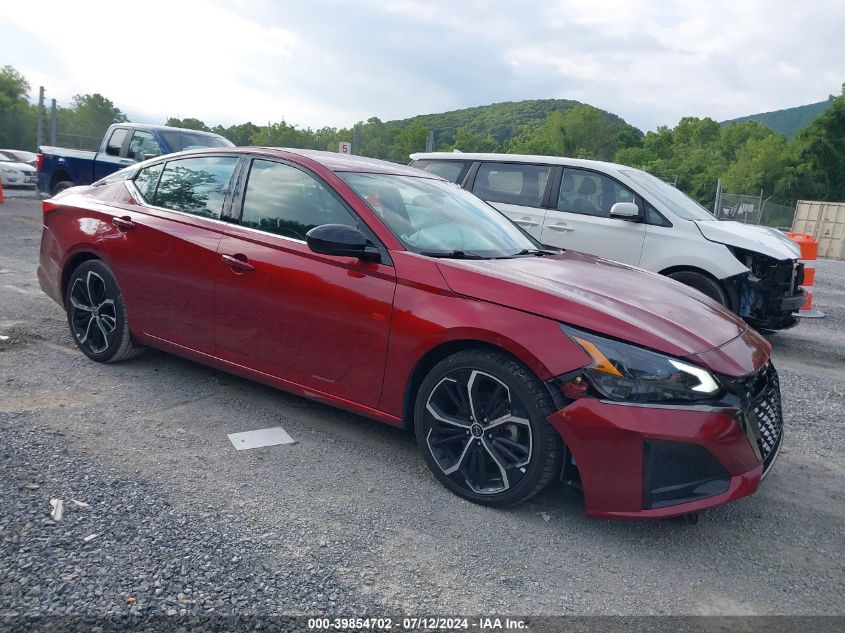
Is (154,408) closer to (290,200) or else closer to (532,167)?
(290,200)

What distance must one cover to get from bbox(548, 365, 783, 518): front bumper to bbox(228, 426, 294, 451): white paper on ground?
5.27ft

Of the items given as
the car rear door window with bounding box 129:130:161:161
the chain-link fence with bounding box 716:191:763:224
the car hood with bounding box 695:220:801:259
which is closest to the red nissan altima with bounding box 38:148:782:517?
the car hood with bounding box 695:220:801:259

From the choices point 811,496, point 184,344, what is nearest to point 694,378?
point 811,496

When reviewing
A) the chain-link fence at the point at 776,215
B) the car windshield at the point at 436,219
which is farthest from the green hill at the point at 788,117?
the car windshield at the point at 436,219

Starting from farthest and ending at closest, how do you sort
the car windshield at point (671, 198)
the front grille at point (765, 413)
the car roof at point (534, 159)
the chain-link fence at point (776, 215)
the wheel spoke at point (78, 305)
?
1. the chain-link fence at point (776, 215)
2. the car roof at point (534, 159)
3. the car windshield at point (671, 198)
4. the wheel spoke at point (78, 305)
5. the front grille at point (765, 413)

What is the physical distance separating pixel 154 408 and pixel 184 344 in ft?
1.40

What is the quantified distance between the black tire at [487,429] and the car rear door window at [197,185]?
1903 mm

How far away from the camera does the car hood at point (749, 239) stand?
654cm

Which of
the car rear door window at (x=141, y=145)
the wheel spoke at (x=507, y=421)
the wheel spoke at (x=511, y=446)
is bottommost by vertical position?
the wheel spoke at (x=511, y=446)

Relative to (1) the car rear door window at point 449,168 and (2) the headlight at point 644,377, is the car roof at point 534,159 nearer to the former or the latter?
(1) the car rear door window at point 449,168

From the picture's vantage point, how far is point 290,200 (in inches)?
158

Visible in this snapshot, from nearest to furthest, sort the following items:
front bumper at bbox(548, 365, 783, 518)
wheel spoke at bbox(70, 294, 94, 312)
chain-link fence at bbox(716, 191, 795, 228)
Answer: front bumper at bbox(548, 365, 783, 518) → wheel spoke at bbox(70, 294, 94, 312) → chain-link fence at bbox(716, 191, 795, 228)

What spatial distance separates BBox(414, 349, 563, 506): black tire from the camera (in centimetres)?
301

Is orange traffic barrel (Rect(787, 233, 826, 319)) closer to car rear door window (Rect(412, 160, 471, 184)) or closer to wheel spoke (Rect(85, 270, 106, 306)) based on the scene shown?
car rear door window (Rect(412, 160, 471, 184))
